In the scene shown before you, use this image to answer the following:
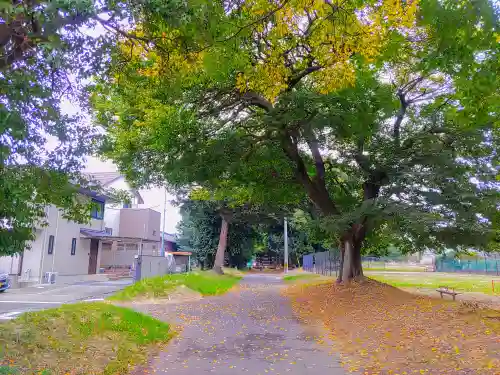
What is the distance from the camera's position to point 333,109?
39.2 ft

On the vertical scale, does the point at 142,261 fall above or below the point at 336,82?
below

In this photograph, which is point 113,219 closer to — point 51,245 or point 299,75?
point 51,245

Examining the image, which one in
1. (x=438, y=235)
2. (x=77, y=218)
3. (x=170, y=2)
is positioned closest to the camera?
(x=170, y=2)

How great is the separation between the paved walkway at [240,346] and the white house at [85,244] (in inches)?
213

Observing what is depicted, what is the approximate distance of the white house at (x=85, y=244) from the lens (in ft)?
76.9

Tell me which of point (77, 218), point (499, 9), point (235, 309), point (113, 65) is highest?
point (499, 9)

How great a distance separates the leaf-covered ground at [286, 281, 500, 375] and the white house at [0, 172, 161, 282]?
26.1ft

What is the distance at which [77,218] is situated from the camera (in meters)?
7.61

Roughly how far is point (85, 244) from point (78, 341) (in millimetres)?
23806

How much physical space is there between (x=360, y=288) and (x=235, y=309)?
5316 mm

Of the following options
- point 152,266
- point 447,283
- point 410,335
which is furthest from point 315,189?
point 447,283

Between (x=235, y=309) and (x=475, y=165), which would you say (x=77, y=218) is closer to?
(x=235, y=309)

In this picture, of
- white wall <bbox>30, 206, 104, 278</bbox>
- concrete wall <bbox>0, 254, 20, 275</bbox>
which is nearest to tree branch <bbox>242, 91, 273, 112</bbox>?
white wall <bbox>30, 206, 104, 278</bbox>

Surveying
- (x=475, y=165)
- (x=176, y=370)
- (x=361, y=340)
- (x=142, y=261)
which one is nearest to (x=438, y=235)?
(x=475, y=165)
